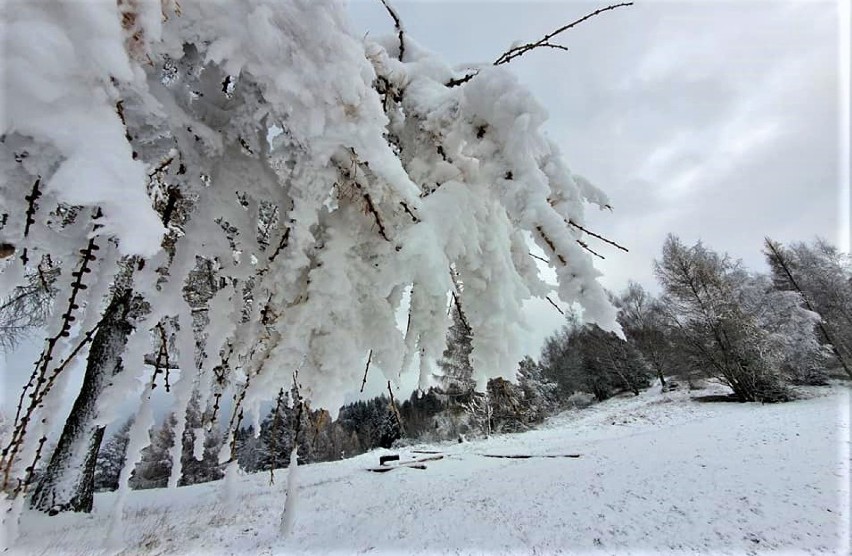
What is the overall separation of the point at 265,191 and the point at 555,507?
780 cm

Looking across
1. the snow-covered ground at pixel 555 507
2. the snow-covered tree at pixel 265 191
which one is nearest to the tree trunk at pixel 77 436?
the snow-covered ground at pixel 555 507

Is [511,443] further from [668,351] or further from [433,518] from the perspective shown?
[668,351]

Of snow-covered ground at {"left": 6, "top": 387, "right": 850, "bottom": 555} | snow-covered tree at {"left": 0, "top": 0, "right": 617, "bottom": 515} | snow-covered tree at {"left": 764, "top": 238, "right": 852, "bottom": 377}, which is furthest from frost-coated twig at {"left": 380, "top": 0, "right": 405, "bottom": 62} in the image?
snow-covered tree at {"left": 764, "top": 238, "right": 852, "bottom": 377}

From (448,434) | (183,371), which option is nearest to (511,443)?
(448,434)

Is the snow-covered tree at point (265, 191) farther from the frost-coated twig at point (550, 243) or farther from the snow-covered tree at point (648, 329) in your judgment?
the snow-covered tree at point (648, 329)

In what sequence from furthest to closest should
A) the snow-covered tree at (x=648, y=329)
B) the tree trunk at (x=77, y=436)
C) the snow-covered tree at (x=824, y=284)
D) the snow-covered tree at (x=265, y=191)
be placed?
the snow-covered tree at (x=648, y=329)
the snow-covered tree at (x=824, y=284)
the tree trunk at (x=77, y=436)
the snow-covered tree at (x=265, y=191)

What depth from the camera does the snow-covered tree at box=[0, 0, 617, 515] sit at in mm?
638

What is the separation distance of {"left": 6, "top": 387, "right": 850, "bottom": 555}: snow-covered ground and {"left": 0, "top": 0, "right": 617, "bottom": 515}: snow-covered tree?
10.6 ft

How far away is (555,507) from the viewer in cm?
668

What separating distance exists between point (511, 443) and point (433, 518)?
9840 millimetres

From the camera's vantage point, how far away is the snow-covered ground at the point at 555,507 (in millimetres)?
5020

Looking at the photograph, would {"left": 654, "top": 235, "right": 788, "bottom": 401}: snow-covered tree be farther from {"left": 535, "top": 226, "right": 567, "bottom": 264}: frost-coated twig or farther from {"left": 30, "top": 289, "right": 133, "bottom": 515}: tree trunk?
{"left": 30, "top": 289, "right": 133, "bottom": 515}: tree trunk

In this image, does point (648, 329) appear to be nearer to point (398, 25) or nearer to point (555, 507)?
point (555, 507)

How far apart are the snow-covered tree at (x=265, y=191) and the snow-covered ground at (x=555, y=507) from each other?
3.24 m
